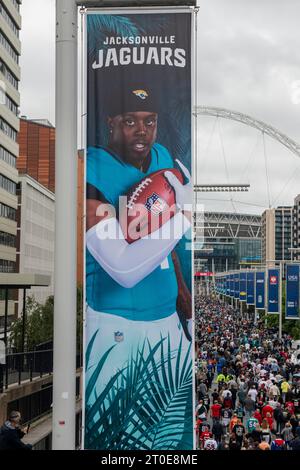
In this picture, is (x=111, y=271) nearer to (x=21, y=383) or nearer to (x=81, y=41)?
(x=81, y=41)

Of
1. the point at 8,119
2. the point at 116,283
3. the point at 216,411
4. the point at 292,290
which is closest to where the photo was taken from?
the point at 116,283

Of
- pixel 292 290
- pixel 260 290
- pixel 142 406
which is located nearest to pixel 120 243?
pixel 142 406

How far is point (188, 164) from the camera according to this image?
31.0ft

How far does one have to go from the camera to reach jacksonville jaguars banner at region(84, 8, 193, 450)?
9258 mm

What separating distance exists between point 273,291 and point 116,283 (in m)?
34.7

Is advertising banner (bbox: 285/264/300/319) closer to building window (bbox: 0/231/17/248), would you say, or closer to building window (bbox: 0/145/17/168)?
building window (bbox: 0/145/17/168)

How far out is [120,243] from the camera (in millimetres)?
9203

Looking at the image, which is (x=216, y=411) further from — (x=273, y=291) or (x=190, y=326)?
(x=273, y=291)

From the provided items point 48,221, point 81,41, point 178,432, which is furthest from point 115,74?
point 48,221

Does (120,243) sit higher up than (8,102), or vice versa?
(8,102)

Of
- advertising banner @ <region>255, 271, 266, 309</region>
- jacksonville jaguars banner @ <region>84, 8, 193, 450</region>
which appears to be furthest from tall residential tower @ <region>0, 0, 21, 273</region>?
jacksonville jaguars banner @ <region>84, 8, 193, 450</region>

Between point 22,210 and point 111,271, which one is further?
point 22,210

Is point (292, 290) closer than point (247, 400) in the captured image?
No
